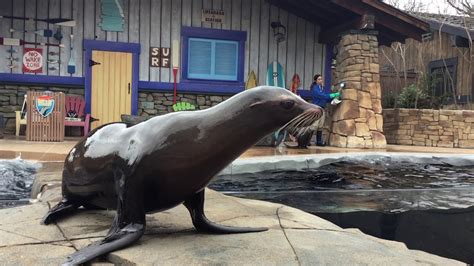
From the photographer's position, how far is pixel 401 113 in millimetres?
12672

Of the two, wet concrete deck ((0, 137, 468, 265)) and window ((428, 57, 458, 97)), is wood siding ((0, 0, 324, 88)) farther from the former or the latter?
wet concrete deck ((0, 137, 468, 265))

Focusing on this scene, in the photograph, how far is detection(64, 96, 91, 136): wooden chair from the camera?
10172mm

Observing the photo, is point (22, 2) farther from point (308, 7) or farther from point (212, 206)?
point (212, 206)

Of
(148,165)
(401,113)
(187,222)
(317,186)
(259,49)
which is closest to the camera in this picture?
(148,165)

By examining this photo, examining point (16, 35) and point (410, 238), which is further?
point (16, 35)

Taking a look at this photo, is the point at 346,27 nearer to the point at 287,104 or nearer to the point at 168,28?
the point at 168,28

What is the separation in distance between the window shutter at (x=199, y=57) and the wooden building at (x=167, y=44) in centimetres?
2

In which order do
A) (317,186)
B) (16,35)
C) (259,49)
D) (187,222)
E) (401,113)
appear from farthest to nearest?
(401,113) < (259,49) < (16,35) < (317,186) < (187,222)

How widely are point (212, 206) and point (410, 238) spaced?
1.83m

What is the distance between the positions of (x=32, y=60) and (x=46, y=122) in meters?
2.38

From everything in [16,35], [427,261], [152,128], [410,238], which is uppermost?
[16,35]

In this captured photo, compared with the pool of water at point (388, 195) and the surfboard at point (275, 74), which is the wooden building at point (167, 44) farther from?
the pool of water at point (388, 195)

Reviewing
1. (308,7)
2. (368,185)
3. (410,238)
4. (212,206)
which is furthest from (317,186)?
(308,7)

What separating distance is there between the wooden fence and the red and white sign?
204 centimetres
